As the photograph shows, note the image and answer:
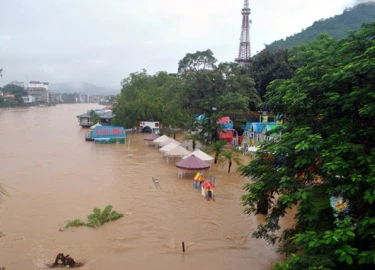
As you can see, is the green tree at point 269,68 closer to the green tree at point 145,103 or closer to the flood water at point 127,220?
the green tree at point 145,103

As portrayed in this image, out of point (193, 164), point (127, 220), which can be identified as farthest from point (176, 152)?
point (127, 220)

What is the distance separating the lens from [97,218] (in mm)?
12148

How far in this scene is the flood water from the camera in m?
9.58

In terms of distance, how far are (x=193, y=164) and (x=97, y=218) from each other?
7.01 m

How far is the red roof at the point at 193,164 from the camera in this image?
17828 millimetres

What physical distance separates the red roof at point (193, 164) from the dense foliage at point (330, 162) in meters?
9.71

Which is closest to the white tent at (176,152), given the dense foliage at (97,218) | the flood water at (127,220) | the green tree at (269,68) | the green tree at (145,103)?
the flood water at (127,220)

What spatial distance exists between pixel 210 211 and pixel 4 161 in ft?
58.6

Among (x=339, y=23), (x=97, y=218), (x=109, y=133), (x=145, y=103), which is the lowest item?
(x=97, y=218)

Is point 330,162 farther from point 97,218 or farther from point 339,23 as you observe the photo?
point 339,23

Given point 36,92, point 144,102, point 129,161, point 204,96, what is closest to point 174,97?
point 204,96

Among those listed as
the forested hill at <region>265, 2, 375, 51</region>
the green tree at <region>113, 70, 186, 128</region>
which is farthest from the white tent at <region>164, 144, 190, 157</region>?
the forested hill at <region>265, 2, 375, 51</region>

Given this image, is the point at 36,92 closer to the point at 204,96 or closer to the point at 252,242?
the point at 204,96

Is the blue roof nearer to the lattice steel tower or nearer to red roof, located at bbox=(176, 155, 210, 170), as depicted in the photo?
red roof, located at bbox=(176, 155, 210, 170)
